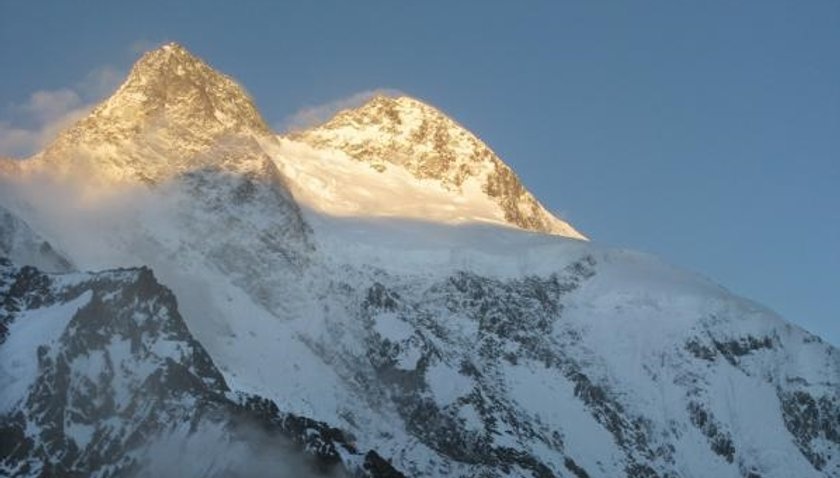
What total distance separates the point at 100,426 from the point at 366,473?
30.7m

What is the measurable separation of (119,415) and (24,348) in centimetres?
1339

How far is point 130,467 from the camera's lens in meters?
185

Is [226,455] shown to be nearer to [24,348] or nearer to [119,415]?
[119,415]

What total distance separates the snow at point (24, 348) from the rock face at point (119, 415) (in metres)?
0.11

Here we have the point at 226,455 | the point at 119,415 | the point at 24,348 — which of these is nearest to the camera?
the point at 119,415

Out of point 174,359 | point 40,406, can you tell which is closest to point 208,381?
point 174,359

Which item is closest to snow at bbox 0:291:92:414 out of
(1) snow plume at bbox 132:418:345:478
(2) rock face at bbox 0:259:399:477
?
(2) rock face at bbox 0:259:399:477

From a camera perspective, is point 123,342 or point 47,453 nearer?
point 47,453

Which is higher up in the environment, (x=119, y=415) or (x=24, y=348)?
(x=24, y=348)

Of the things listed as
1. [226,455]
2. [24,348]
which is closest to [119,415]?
[226,455]

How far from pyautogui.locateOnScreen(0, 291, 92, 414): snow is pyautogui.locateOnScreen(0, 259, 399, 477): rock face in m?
0.11

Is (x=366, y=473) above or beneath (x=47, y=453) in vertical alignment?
above

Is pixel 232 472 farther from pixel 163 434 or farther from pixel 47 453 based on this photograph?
pixel 47 453

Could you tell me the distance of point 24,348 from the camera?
193625 mm
